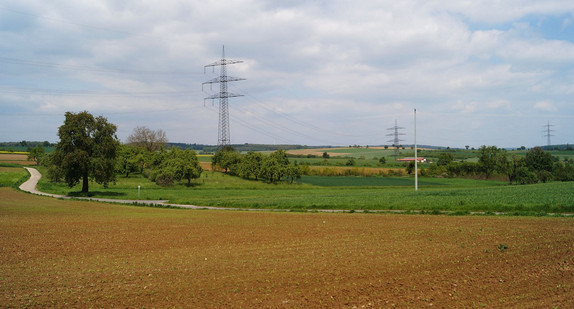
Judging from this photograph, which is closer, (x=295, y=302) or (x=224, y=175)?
(x=295, y=302)

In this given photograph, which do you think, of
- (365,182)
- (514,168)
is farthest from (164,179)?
(514,168)

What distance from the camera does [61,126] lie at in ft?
176

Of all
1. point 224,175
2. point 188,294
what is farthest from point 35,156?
point 188,294

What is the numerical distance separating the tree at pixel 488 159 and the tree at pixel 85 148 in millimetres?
96061

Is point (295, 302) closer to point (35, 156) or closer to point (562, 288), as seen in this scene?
point (562, 288)

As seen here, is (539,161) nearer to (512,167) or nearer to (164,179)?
(512,167)

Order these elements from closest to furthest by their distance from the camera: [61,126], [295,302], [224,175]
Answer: [295,302] → [61,126] → [224,175]

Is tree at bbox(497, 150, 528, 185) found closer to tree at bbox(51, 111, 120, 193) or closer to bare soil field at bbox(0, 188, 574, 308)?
bare soil field at bbox(0, 188, 574, 308)

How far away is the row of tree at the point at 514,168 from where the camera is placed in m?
96.7

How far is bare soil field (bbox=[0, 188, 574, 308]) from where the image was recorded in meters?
10.1

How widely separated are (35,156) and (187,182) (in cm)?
7620

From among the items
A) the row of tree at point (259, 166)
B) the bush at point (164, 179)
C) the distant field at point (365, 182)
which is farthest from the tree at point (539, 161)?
the bush at point (164, 179)

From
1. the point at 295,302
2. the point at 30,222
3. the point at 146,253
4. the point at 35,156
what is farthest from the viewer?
the point at 35,156

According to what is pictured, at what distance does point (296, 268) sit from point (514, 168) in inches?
4046
